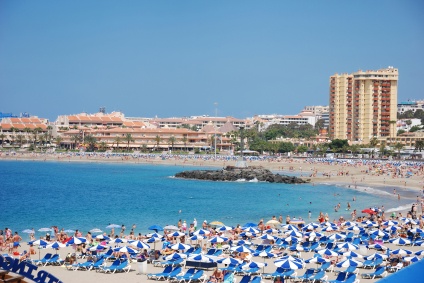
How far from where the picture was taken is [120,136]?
115 metres

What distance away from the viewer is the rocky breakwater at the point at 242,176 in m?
63.3

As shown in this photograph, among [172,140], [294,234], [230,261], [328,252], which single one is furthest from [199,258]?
[172,140]

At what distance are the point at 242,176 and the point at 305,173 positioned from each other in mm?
14176

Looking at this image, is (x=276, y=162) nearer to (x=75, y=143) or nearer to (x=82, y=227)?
(x=75, y=143)

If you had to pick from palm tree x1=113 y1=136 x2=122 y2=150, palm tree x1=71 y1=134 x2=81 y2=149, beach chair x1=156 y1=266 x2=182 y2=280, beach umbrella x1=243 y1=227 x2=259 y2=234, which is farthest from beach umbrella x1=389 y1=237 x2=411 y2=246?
palm tree x1=71 y1=134 x2=81 y2=149

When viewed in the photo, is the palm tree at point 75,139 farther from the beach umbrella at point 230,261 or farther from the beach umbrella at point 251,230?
the beach umbrella at point 230,261

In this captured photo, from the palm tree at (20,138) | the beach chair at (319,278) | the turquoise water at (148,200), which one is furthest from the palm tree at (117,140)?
the beach chair at (319,278)

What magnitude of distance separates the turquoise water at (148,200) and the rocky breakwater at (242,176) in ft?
7.48

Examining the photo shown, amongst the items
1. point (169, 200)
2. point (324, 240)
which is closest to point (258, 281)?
point (324, 240)

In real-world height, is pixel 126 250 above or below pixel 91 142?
below

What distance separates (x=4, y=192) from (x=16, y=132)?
2836 inches

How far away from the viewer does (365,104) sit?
10994 centimetres

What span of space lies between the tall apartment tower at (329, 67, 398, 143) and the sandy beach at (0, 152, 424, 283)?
2455cm

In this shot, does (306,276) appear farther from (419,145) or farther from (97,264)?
(419,145)
